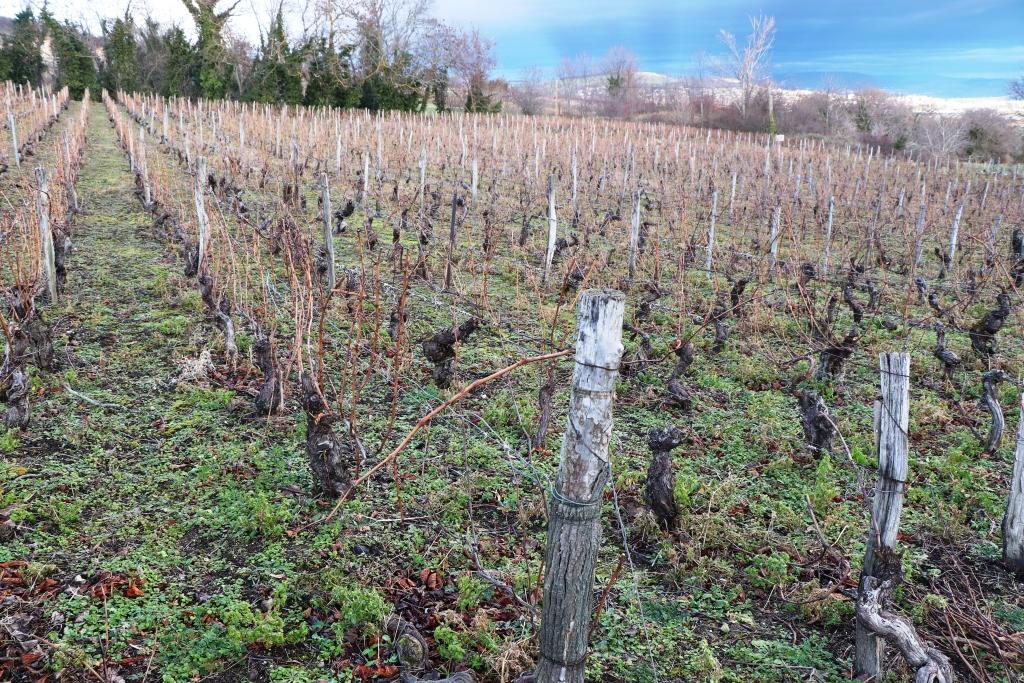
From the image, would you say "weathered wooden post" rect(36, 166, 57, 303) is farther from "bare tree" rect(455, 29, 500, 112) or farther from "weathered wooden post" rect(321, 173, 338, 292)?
"bare tree" rect(455, 29, 500, 112)

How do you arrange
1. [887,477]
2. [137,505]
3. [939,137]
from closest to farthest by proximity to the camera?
[887,477], [137,505], [939,137]

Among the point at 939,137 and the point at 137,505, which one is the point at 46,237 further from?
the point at 939,137

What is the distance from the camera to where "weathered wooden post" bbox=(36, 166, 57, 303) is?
6016mm

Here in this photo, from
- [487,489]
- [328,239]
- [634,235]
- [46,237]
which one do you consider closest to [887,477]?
[487,489]

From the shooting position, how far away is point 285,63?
3438cm

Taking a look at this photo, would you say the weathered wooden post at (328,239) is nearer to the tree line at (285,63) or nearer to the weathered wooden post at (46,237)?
the weathered wooden post at (46,237)

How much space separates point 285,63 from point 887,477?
37103 millimetres

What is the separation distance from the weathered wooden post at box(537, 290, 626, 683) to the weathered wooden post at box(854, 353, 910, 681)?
3.91 feet

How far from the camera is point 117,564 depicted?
10.4 feet

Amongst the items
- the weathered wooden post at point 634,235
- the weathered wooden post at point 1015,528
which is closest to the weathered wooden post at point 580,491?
the weathered wooden post at point 1015,528

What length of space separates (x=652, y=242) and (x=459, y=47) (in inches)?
1245

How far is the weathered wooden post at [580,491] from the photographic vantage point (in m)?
1.87

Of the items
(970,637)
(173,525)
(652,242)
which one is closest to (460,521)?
(173,525)

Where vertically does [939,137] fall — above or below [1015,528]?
above
